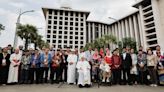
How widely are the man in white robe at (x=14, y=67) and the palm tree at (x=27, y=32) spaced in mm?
28318

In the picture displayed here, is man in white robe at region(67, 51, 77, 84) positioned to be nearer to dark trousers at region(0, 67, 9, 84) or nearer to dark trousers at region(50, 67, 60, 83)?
dark trousers at region(50, 67, 60, 83)

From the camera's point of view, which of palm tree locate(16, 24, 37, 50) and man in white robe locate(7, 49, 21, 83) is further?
palm tree locate(16, 24, 37, 50)

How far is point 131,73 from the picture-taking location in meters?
9.99

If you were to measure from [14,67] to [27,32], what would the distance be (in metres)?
28.6

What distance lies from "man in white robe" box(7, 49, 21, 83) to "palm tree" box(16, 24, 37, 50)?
2832 cm

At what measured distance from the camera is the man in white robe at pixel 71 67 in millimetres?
10259

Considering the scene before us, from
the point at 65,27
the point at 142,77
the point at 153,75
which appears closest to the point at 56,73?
the point at 142,77

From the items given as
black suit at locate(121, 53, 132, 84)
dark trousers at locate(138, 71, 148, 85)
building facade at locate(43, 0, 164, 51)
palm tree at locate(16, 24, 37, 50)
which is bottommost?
dark trousers at locate(138, 71, 148, 85)

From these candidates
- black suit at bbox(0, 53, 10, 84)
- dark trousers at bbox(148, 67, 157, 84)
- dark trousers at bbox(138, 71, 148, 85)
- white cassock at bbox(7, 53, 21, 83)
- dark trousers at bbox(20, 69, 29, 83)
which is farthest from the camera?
dark trousers at bbox(20, 69, 29, 83)

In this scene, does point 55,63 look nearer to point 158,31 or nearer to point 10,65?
point 10,65

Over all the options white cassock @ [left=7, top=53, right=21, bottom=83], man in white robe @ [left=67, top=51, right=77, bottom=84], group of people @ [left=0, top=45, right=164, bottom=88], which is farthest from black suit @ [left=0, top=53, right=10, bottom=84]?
man in white robe @ [left=67, top=51, right=77, bottom=84]

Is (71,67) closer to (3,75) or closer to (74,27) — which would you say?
(3,75)

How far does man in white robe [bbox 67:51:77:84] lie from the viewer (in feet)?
33.7

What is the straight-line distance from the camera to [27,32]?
123ft
